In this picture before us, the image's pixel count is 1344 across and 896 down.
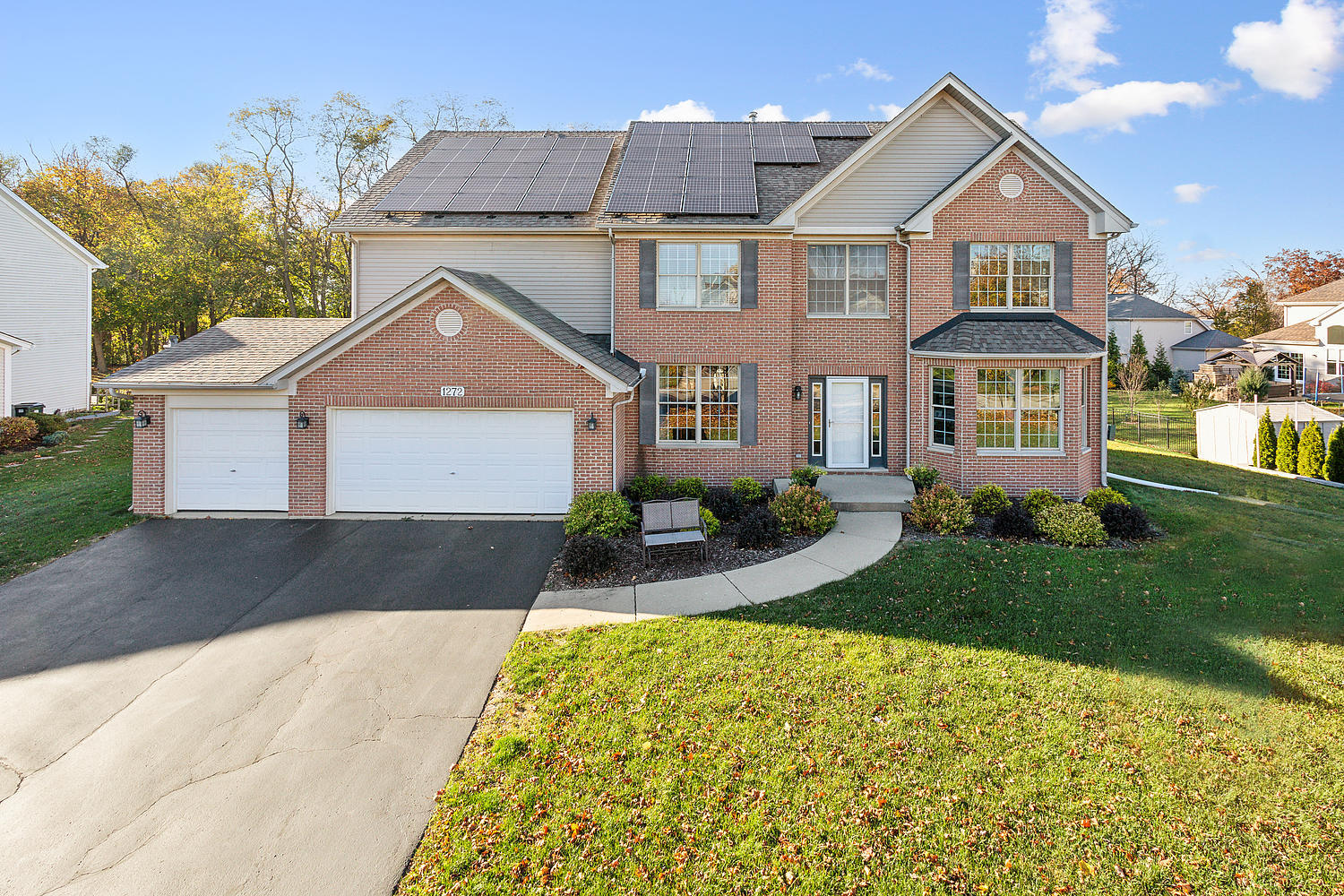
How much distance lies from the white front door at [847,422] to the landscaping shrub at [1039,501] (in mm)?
3793

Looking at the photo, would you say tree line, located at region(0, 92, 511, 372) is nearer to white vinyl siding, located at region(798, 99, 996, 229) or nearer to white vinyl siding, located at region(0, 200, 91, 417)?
white vinyl siding, located at region(0, 200, 91, 417)

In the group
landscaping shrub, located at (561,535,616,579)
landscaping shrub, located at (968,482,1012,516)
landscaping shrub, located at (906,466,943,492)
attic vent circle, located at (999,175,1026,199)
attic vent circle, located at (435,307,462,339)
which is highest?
attic vent circle, located at (999,175,1026,199)

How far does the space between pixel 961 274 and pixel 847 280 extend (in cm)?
264

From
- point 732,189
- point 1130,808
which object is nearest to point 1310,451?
point 732,189

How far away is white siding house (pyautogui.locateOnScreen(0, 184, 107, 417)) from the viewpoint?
77.0 ft

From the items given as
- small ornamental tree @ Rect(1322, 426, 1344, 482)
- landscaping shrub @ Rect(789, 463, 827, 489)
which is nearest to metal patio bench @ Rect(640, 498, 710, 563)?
landscaping shrub @ Rect(789, 463, 827, 489)

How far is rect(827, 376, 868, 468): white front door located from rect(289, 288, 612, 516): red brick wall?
5.87 metres

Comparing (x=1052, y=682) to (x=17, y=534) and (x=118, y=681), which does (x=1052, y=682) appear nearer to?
(x=118, y=681)

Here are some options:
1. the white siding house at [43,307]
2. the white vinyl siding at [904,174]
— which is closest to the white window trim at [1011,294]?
the white vinyl siding at [904,174]

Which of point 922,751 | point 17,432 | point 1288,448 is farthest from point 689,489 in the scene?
point 17,432

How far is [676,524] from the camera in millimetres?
11375

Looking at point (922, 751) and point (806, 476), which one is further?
point (806, 476)

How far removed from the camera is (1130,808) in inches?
198

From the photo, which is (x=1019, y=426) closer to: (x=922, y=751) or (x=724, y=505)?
(x=724, y=505)
